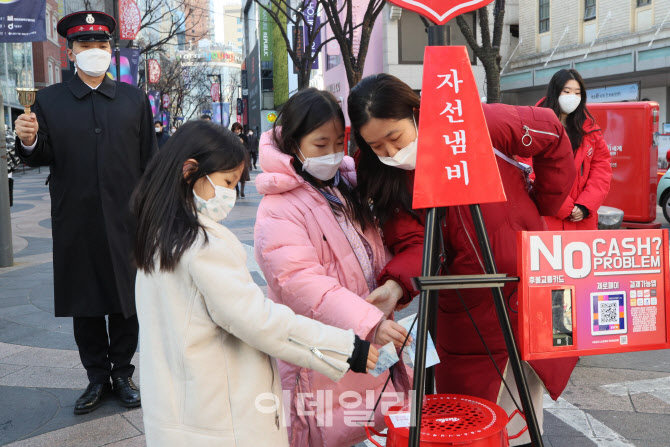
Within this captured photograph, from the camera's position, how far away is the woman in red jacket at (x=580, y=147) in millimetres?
4684

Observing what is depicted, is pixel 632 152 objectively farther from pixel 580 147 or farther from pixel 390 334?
pixel 390 334

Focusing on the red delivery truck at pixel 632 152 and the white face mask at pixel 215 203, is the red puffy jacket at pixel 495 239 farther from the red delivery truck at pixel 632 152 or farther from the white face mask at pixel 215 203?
the red delivery truck at pixel 632 152

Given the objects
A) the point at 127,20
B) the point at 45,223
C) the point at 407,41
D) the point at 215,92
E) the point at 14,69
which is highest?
the point at 215,92

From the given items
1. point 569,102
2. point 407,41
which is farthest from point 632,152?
point 407,41

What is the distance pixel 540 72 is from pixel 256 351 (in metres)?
24.0

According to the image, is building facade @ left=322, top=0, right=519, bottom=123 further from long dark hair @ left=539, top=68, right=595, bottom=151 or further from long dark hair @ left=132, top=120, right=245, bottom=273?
long dark hair @ left=132, top=120, right=245, bottom=273

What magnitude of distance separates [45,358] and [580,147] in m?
4.06

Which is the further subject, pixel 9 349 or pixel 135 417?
pixel 9 349

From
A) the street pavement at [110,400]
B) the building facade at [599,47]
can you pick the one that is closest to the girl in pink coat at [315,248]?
the street pavement at [110,400]

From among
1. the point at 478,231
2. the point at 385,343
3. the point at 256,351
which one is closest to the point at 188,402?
the point at 256,351

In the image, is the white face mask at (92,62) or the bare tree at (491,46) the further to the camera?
the bare tree at (491,46)

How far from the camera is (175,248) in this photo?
200 cm

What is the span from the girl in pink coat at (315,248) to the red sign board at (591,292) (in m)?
0.49

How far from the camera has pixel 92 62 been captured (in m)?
3.72
